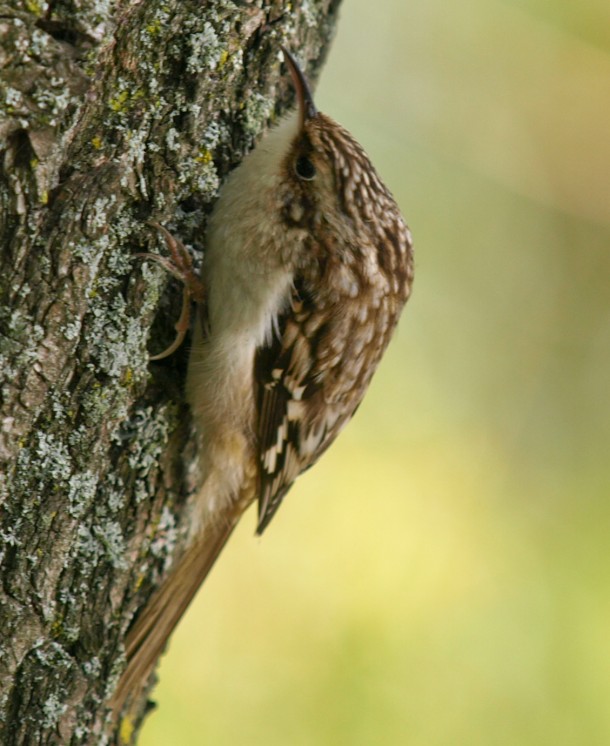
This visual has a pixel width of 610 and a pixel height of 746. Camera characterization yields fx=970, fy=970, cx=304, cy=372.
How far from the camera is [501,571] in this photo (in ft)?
11.3

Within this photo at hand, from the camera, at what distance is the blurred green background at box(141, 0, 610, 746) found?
3.14m

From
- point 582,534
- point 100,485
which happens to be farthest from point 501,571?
point 100,485

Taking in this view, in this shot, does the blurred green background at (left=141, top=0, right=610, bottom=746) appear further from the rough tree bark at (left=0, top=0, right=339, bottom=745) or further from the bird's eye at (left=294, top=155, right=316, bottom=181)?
the bird's eye at (left=294, top=155, right=316, bottom=181)

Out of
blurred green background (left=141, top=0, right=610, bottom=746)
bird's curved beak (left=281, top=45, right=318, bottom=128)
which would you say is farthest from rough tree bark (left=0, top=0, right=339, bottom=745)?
blurred green background (left=141, top=0, right=610, bottom=746)

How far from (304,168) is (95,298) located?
615 mm

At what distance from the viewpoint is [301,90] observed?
2012mm

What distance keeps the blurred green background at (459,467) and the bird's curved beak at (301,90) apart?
151 centimetres

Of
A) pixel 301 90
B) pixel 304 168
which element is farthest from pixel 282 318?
pixel 301 90

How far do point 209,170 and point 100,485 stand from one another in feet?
2.12

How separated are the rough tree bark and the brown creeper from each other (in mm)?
69

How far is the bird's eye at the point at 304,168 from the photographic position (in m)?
2.05

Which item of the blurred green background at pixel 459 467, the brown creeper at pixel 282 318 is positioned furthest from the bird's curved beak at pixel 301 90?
the blurred green background at pixel 459 467

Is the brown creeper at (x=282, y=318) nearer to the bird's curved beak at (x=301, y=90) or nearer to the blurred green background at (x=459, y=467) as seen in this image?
the bird's curved beak at (x=301, y=90)

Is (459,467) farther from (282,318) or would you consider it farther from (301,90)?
(301,90)
